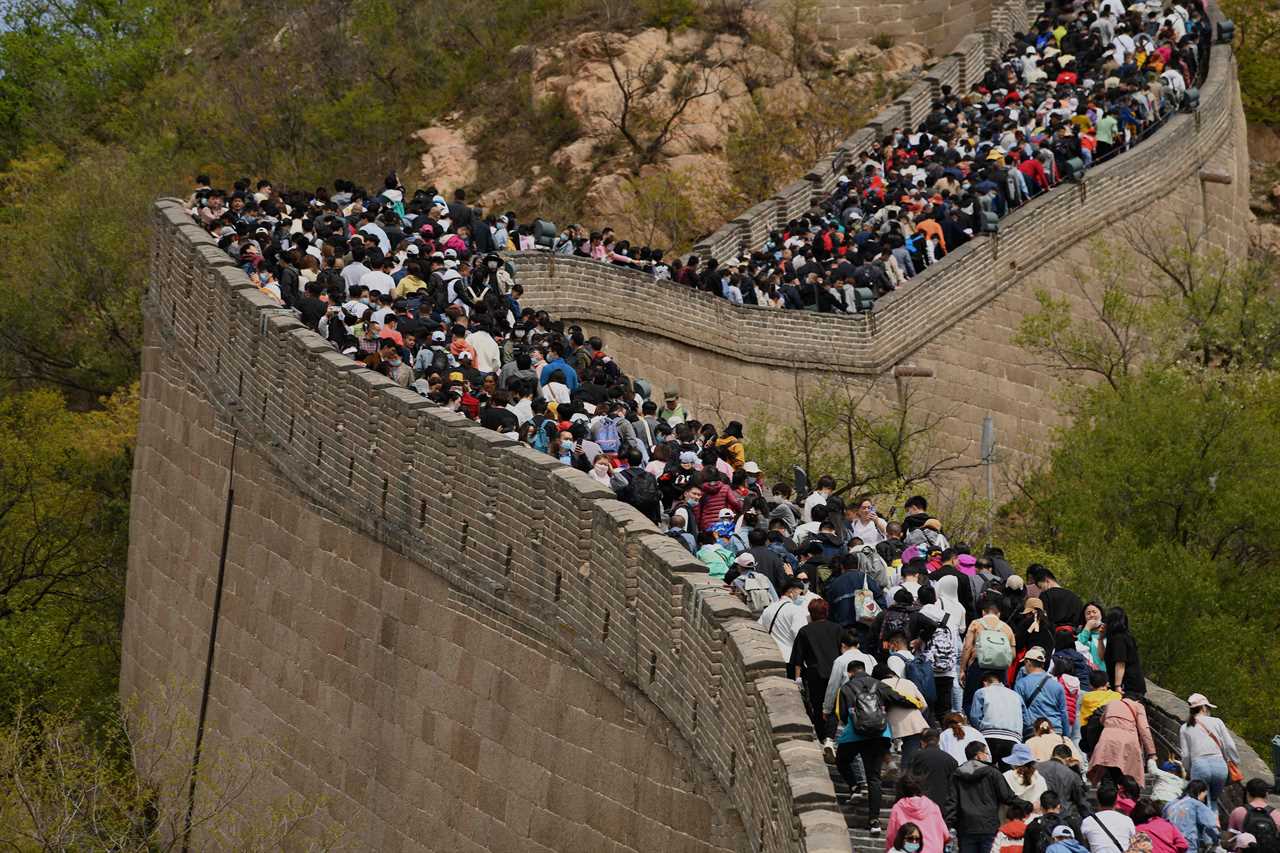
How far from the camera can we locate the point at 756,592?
2141 centimetres

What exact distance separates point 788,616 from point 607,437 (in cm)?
606

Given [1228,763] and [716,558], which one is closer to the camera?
[1228,763]

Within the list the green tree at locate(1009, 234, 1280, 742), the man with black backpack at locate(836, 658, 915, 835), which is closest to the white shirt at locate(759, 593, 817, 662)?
the man with black backpack at locate(836, 658, 915, 835)

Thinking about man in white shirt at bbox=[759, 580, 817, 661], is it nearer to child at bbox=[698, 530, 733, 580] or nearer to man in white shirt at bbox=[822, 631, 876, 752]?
man in white shirt at bbox=[822, 631, 876, 752]

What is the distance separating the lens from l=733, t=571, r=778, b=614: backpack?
70.0 feet

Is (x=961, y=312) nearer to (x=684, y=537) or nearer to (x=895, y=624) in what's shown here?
(x=684, y=537)

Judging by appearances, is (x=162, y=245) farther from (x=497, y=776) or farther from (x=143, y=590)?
(x=497, y=776)

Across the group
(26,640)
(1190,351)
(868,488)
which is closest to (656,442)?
(868,488)

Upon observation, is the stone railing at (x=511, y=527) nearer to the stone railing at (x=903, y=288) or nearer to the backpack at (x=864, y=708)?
the backpack at (x=864, y=708)

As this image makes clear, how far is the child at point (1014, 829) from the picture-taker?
700 inches

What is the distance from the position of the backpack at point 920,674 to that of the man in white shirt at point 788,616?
0.79 m

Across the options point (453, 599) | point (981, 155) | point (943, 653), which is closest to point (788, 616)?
point (943, 653)

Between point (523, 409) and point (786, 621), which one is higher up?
point (786, 621)

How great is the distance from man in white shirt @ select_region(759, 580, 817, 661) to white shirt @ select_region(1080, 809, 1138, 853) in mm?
3406
